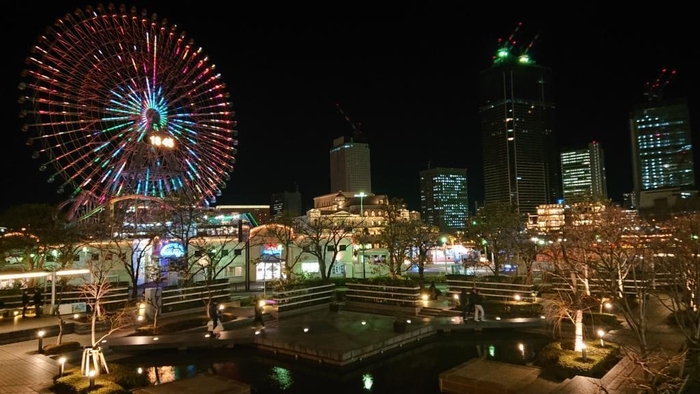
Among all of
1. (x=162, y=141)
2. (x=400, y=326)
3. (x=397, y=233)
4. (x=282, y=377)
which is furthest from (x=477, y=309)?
(x=162, y=141)

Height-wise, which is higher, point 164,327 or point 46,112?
point 46,112

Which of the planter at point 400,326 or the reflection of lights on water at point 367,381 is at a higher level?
the planter at point 400,326

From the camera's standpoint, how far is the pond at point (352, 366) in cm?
1373

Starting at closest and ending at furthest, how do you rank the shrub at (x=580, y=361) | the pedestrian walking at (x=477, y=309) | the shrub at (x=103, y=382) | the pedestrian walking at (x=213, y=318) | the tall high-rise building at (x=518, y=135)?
1. the shrub at (x=103, y=382)
2. the shrub at (x=580, y=361)
3. the pedestrian walking at (x=213, y=318)
4. the pedestrian walking at (x=477, y=309)
5. the tall high-rise building at (x=518, y=135)

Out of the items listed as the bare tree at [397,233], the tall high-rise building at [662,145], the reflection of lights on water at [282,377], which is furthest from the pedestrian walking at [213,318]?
the tall high-rise building at [662,145]

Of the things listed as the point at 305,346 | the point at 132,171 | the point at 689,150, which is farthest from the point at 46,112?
the point at 689,150

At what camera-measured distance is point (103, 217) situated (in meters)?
40.6

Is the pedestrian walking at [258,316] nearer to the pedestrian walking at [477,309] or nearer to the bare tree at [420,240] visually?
the pedestrian walking at [477,309]

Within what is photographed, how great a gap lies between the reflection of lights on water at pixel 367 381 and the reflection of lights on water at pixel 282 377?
2.27m

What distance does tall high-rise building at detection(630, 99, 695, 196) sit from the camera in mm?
153625

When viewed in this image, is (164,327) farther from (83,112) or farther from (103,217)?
(103,217)

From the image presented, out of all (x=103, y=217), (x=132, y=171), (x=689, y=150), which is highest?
(x=689, y=150)

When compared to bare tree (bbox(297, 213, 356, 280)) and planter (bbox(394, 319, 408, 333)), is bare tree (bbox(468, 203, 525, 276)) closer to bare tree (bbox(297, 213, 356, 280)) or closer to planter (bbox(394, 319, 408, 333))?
bare tree (bbox(297, 213, 356, 280))

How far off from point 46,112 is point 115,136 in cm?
482
